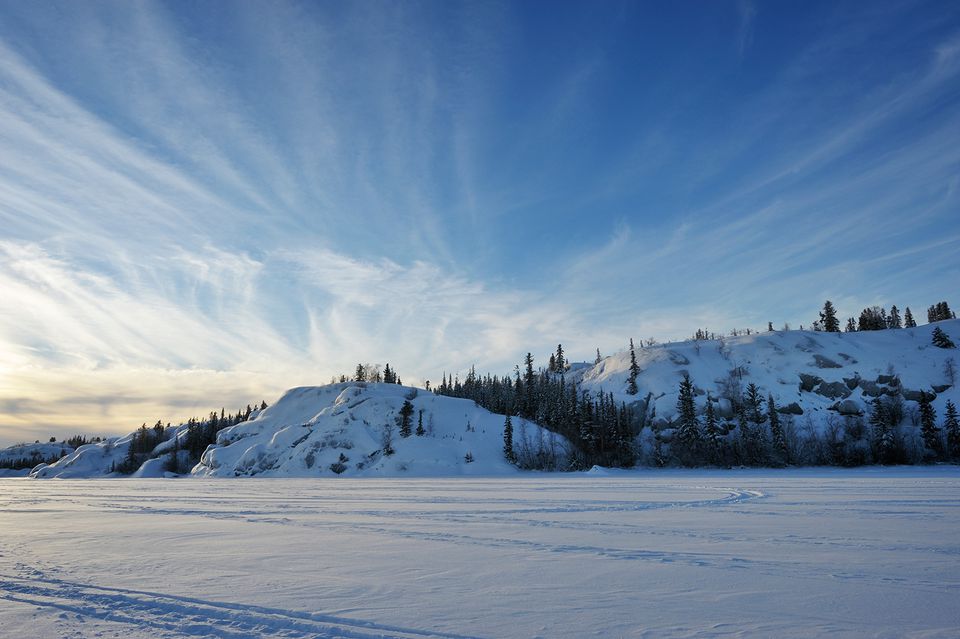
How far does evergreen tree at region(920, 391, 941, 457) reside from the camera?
94137 millimetres

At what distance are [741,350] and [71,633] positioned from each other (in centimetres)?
16735

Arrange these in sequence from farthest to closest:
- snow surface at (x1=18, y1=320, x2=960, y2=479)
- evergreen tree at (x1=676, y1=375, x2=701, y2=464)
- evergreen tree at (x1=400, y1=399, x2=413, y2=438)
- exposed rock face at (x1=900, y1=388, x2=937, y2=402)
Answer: exposed rock face at (x1=900, y1=388, x2=937, y2=402), evergreen tree at (x1=400, y1=399, x2=413, y2=438), evergreen tree at (x1=676, y1=375, x2=701, y2=464), snow surface at (x1=18, y1=320, x2=960, y2=479)

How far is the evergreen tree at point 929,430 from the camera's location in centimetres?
9414

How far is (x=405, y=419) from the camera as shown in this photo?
11294 cm

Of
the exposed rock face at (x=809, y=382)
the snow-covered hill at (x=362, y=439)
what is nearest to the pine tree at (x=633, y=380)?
the snow-covered hill at (x=362, y=439)

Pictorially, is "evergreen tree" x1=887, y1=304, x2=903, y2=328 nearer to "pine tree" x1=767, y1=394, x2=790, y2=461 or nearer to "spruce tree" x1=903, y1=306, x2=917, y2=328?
"spruce tree" x1=903, y1=306, x2=917, y2=328

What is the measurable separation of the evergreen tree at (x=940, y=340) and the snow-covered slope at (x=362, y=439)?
111 metres

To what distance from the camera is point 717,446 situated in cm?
10212

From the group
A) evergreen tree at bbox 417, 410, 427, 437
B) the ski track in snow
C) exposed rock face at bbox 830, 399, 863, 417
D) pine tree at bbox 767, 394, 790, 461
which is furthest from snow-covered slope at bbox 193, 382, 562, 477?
the ski track in snow

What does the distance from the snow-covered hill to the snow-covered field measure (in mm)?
75329

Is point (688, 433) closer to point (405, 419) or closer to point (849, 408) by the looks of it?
point (849, 408)

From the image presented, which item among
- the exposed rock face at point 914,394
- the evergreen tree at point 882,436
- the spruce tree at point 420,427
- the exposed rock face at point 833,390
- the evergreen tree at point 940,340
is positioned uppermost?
the evergreen tree at point 940,340

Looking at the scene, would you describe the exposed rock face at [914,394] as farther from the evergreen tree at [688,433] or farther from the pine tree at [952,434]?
the evergreen tree at [688,433]

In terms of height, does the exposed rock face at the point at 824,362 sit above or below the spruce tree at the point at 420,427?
above
